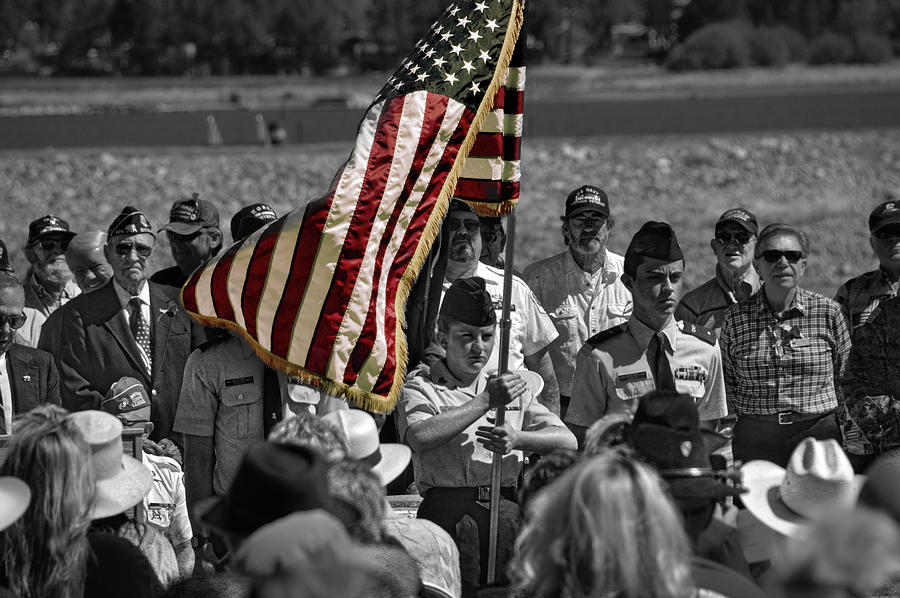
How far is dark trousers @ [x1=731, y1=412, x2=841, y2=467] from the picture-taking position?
633 centimetres

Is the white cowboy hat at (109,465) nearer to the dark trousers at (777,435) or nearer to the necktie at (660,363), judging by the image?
the necktie at (660,363)

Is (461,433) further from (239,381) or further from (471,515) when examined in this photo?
(239,381)

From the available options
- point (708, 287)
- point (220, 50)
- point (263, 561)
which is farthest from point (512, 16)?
point (220, 50)

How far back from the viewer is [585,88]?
53.5 meters

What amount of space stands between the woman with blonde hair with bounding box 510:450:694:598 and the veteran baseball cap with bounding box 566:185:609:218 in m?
4.70

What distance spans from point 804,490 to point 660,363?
1.79 m

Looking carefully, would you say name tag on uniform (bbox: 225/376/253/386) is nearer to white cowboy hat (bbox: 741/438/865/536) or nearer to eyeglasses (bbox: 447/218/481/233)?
eyeglasses (bbox: 447/218/481/233)

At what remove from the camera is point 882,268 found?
6.97m

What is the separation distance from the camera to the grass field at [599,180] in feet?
73.5

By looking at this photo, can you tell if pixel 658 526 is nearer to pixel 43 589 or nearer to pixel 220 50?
pixel 43 589

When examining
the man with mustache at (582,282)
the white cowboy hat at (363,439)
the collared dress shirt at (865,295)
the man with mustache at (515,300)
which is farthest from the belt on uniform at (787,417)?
the white cowboy hat at (363,439)

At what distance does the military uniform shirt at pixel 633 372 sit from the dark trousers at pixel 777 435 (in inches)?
31.6

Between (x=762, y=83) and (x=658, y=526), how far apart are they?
52528 millimetres

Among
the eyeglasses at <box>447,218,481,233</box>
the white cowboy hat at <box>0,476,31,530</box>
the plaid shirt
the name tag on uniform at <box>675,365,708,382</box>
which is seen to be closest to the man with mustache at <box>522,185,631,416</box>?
the eyeglasses at <box>447,218,481,233</box>
